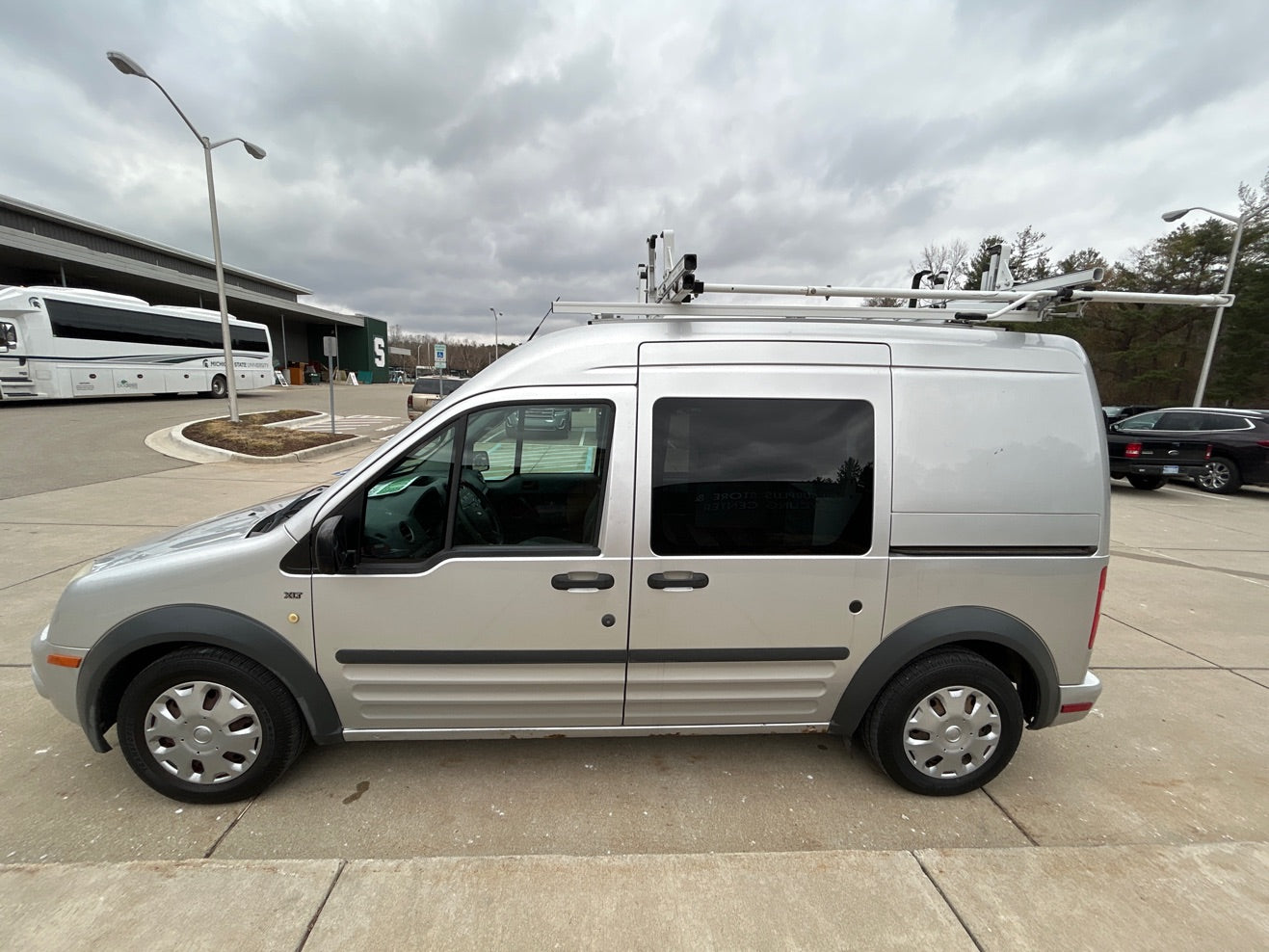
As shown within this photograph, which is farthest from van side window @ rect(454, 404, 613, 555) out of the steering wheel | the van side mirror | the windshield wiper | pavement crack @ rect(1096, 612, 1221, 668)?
pavement crack @ rect(1096, 612, 1221, 668)

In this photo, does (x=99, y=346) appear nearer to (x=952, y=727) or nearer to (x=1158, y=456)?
(x=952, y=727)

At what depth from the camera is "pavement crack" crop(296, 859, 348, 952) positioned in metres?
1.73

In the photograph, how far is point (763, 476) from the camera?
2.28 meters

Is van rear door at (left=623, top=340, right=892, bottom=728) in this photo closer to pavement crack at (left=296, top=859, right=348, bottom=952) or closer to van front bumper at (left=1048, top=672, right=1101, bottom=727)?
van front bumper at (left=1048, top=672, right=1101, bottom=727)

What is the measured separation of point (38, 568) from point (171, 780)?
4.23 meters

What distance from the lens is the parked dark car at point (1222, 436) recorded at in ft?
34.0

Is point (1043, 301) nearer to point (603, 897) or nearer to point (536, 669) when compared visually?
point (536, 669)

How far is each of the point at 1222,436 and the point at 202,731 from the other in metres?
15.7

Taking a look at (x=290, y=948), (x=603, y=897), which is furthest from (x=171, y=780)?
(x=603, y=897)

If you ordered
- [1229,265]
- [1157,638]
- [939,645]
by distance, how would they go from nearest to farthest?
[939,645] < [1157,638] < [1229,265]

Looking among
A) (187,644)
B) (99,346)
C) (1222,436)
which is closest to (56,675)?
(187,644)

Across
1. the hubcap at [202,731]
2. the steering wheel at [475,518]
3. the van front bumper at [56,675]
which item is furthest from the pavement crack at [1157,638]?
the van front bumper at [56,675]

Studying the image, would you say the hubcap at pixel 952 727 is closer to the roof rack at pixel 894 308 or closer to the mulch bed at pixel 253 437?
the roof rack at pixel 894 308

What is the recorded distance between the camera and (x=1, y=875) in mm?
1927
